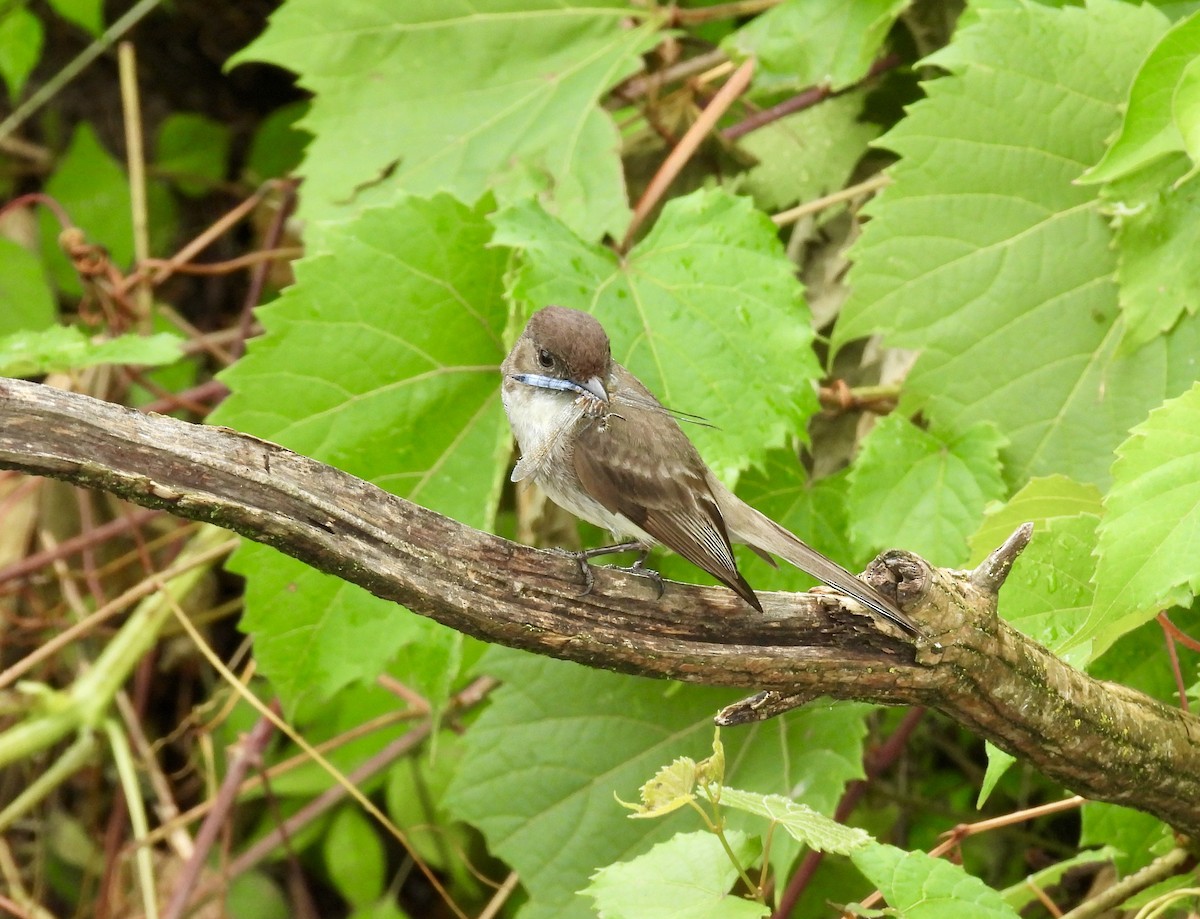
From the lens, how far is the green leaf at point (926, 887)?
181cm

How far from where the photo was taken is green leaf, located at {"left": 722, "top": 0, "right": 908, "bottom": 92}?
3152mm

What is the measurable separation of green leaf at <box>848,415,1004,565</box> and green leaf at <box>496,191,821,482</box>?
0.19 m

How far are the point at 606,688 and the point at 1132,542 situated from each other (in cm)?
138

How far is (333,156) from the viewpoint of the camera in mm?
3541

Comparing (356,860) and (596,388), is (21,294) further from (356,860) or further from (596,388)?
(596,388)

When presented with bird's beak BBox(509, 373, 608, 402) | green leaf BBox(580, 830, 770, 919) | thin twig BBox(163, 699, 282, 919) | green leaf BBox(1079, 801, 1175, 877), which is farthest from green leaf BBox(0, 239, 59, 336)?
green leaf BBox(1079, 801, 1175, 877)

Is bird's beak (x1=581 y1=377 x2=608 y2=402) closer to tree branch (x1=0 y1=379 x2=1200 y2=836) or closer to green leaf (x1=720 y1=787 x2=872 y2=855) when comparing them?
tree branch (x1=0 y1=379 x2=1200 y2=836)

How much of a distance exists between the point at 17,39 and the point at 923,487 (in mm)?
3540

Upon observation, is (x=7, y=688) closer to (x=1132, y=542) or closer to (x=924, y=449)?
(x=924, y=449)

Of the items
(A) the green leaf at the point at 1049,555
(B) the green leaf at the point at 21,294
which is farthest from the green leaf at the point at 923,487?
(B) the green leaf at the point at 21,294

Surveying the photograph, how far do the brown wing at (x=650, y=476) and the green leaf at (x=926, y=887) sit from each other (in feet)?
2.23

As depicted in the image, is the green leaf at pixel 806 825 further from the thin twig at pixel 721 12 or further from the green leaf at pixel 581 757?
the thin twig at pixel 721 12

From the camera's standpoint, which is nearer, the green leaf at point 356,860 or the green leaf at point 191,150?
the green leaf at point 356,860

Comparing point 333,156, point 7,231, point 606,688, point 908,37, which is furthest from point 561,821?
point 7,231
